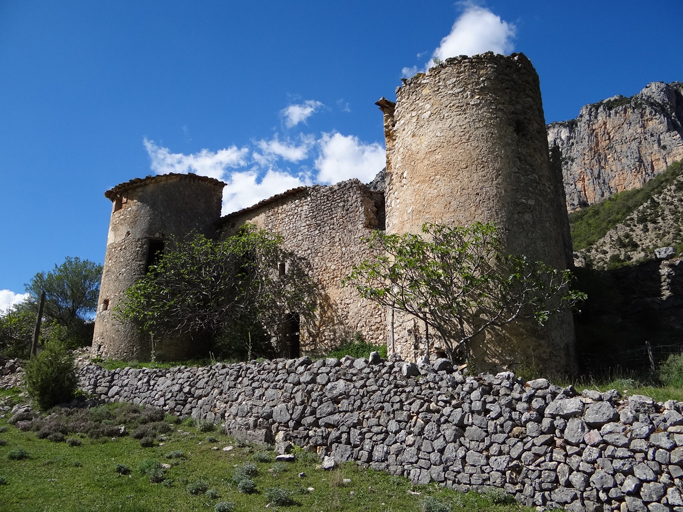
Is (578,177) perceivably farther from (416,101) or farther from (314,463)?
(314,463)

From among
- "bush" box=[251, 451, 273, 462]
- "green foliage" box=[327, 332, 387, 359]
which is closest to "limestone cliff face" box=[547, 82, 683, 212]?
"green foliage" box=[327, 332, 387, 359]

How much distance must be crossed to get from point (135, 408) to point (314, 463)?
20.0 feet

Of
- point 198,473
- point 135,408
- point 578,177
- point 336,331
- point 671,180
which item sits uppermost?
point 578,177

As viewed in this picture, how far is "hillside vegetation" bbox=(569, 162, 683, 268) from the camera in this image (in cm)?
2764

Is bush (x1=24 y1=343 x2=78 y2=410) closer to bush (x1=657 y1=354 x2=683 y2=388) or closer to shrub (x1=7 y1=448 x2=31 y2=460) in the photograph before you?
shrub (x1=7 y1=448 x2=31 y2=460)

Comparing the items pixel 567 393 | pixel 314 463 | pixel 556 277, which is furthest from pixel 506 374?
pixel 556 277

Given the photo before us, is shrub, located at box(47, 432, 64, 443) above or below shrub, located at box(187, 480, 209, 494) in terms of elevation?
above

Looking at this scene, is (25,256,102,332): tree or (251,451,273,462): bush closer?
(251,451,273,462): bush

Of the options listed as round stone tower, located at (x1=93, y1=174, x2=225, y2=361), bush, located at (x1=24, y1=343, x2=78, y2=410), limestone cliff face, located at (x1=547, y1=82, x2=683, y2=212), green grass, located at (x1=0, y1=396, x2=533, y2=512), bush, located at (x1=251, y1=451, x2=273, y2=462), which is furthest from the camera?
limestone cliff face, located at (x1=547, y1=82, x2=683, y2=212)

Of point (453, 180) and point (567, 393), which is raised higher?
point (453, 180)

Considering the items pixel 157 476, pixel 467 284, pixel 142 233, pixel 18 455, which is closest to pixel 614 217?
pixel 467 284

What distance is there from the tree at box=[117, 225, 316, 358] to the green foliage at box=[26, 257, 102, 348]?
29.3 feet

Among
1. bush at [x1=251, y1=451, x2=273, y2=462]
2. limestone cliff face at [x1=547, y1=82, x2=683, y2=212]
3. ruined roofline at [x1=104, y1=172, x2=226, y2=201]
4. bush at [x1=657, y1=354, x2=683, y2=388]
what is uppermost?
limestone cliff face at [x1=547, y1=82, x2=683, y2=212]

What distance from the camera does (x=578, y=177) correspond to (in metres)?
72.4
